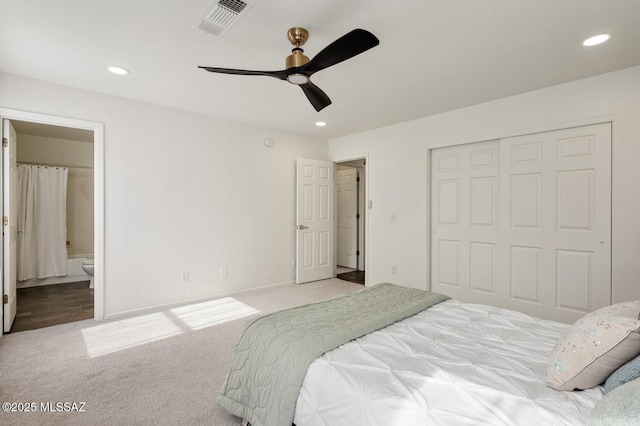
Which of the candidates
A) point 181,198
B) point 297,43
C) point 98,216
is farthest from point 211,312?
point 297,43

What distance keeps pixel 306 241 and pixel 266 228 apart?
76cm

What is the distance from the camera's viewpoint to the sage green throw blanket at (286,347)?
56.1 inches

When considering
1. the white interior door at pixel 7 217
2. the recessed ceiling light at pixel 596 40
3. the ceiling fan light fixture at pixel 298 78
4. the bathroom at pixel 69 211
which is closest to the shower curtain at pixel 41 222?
the bathroom at pixel 69 211

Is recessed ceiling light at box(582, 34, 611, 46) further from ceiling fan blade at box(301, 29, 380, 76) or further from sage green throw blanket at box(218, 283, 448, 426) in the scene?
sage green throw blanket at box(218, 283, 448, 426)

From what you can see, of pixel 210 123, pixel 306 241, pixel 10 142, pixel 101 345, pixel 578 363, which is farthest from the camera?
pixel 306 241

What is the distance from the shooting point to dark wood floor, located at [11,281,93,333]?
11.1 feet

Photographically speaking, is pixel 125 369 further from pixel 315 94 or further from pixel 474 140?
pixel 474 140

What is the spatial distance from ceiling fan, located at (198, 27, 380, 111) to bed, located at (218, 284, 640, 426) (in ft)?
5.24

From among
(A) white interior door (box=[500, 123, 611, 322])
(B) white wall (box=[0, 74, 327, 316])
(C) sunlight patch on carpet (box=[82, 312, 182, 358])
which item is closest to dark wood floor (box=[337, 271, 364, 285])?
(B) white wall (box=[0, 74, 327, 316])

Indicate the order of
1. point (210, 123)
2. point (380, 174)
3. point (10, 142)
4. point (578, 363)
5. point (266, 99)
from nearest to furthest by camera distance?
point (578, 363) < point (10, 142) < point (266, 99) < point (210, 123) < point (380, 174)

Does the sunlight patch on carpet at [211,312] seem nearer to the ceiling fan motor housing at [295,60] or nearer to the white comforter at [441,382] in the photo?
the white comforter at [441,382]

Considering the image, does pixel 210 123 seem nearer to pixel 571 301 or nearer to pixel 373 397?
pixel 373 397

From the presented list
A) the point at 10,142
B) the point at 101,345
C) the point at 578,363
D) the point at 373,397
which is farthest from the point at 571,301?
the point at 10,142

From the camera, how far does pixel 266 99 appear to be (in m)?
3.57
